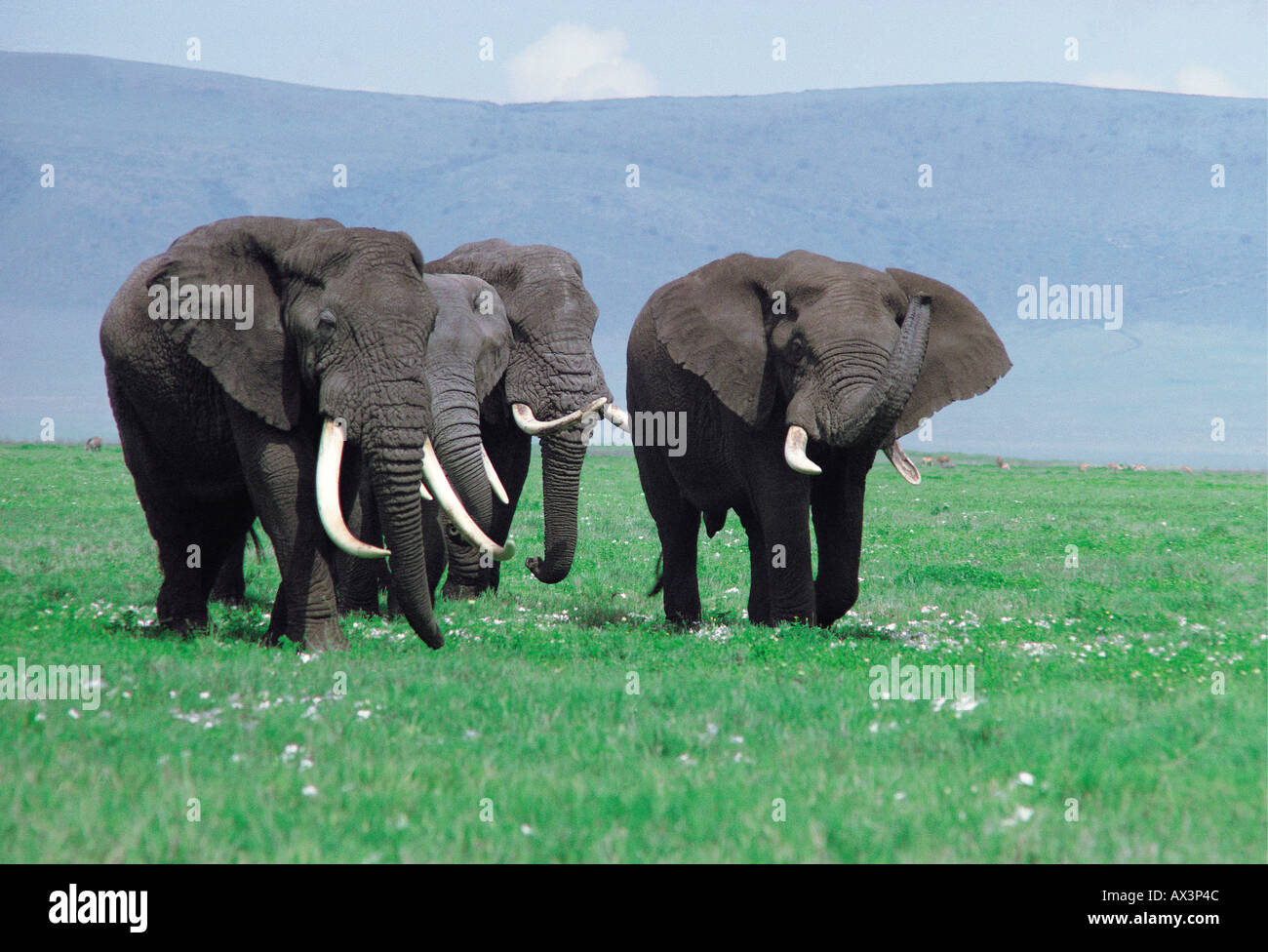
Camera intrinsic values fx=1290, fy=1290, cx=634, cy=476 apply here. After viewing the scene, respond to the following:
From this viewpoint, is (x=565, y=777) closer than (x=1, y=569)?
Yes

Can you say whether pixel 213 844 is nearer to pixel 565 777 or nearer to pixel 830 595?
pixel 565 777

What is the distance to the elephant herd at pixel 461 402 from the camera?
9.89m

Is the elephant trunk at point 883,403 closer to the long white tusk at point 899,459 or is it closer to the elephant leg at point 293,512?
the long white tusk at point 899,459

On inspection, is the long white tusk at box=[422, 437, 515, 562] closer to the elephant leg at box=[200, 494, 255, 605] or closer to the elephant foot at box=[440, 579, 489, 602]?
the elephant leg at box=[200, 494, 255, 605]

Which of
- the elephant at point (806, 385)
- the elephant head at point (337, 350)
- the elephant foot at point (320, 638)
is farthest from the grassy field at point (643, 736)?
the elephant head at point (337, 350)

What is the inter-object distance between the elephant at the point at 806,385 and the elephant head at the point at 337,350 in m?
2.88

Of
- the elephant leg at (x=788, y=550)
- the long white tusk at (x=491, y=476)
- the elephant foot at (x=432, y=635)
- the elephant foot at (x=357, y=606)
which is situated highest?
the long white tusk at (x=491, y=476)

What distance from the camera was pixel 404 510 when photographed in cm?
985

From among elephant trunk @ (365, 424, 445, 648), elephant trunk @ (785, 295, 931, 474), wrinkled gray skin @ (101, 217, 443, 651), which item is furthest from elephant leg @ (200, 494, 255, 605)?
elephant trunk @ (785, 295, 931, 474)

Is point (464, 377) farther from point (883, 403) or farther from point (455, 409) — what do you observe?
point (883, 403)
